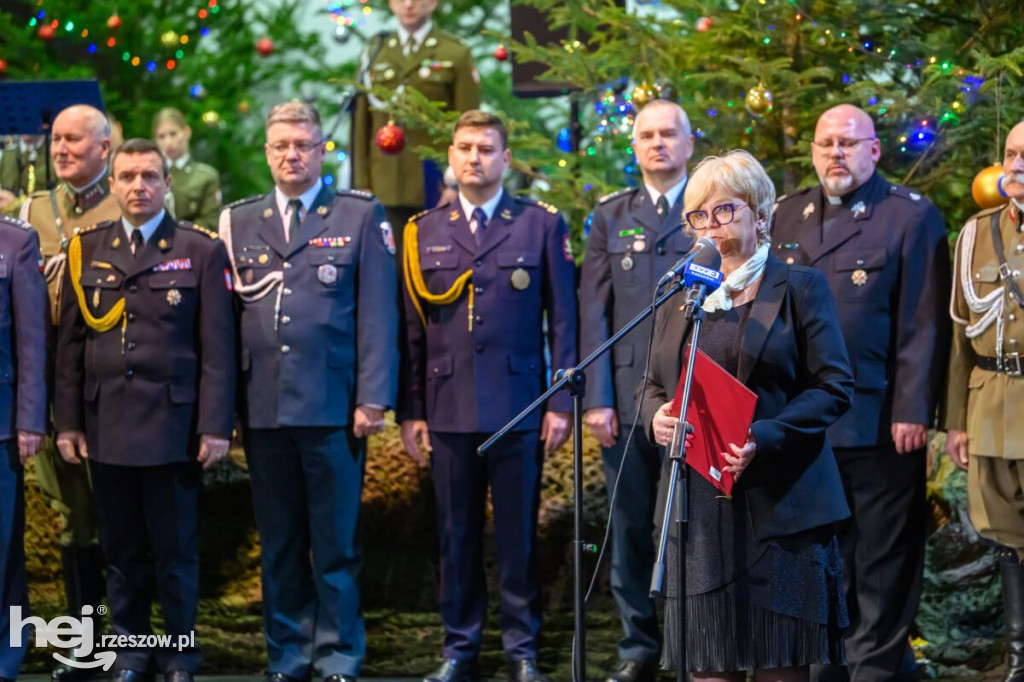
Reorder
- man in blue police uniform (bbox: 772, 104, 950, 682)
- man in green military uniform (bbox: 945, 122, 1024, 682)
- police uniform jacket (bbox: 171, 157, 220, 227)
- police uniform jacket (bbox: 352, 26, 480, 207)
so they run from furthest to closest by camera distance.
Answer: police uniform jacket (bbox: 171, 157, 220, 227)
police uniform jacket (bbox: 352, 26, 480, 207)
man in blue police uniform (bbox: 772, 104, 950, 682)
man in green military uniform (bbox: 945, 122, 1024, 682)

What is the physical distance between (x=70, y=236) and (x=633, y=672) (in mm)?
3009

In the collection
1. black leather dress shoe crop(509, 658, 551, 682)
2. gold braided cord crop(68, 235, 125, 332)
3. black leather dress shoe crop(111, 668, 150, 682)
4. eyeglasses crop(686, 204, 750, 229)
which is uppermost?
eyeglasses crop(686, 204, 750, 229)

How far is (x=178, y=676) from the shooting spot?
5.15 metres

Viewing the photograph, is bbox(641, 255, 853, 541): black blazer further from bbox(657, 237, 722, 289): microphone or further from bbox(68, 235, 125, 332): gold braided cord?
bbox(68, 235, 125, 332): gold braided cord

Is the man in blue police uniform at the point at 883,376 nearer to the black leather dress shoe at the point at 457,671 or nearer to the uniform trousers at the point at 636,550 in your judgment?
the uniform trousers at the point at 636,550

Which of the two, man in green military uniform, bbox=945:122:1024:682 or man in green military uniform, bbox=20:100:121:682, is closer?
man in green military uniform, bbox=945:122:1024:682

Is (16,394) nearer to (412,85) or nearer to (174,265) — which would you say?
(174,265)

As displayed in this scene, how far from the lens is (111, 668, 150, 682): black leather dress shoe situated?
5.18 m

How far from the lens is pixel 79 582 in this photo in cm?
589

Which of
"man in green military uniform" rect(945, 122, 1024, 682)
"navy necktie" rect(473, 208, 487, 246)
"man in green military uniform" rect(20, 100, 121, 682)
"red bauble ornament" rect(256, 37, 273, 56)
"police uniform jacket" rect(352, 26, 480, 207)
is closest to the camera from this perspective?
"man in green military uniform" rect(945, 122, 1024, 682)

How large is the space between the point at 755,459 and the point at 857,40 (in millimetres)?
3224

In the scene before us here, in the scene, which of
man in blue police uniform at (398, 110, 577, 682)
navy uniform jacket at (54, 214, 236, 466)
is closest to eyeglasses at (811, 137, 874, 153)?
man in blue police uniform at (398, 110, 577, 682)

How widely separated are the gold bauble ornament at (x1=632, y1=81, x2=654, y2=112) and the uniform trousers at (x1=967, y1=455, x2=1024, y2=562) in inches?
86.8

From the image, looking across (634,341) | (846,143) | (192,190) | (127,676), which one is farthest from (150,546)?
(192,190)
